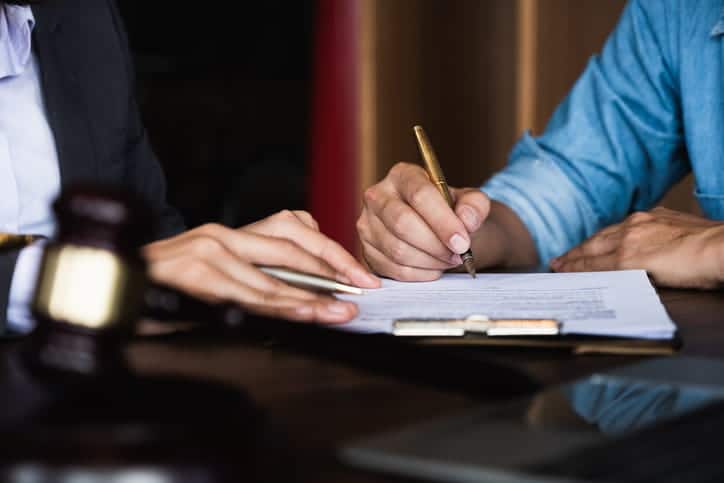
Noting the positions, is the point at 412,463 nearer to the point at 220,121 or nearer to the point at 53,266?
the point at 53,266

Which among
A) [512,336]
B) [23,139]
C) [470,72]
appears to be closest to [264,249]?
[512,336]

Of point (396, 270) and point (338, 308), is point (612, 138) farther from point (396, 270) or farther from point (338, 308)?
point (338, 308)

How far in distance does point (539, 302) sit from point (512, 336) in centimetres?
13

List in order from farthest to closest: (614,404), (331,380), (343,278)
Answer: (343,278) → (331,380) → (614,404)

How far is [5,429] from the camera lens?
1.26 feet

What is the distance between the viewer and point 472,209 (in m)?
1.10

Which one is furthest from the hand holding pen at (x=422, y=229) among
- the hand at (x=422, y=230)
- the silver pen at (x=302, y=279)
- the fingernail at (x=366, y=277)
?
the silver pen at (x=302, y=279)

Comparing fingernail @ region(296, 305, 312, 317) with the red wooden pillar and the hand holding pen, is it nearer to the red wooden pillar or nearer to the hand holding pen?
the hand holding pen

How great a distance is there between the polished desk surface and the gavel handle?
0.04 metres

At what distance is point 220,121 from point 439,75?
771 mm

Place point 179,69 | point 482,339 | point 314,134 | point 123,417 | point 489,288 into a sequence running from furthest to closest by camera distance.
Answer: point 314,134 < point 179,69 < point 489,288 < point 482,339 < point 123,417

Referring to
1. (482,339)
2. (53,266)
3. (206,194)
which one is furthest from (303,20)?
(53,266)

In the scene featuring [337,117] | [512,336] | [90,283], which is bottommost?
[337,117]

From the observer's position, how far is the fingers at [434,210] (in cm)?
105
